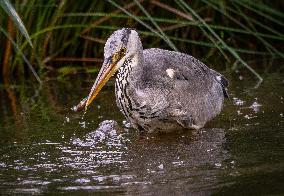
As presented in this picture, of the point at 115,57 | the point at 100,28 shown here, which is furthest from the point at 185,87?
the point at 100,28

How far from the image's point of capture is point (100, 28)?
969 cm

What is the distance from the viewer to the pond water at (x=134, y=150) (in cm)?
521

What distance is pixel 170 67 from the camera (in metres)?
6.86

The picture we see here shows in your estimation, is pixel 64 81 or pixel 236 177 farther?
pixel 64 81

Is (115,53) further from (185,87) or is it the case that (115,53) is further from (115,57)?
(185,87)

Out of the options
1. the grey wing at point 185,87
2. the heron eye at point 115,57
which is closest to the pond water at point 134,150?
the grey wing at point 185,87

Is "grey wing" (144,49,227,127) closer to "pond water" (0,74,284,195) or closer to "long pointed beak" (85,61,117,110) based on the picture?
"pond water" (0,74,284,195)

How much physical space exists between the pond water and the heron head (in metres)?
0.46

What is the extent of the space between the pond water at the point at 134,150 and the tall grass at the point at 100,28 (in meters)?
0.86

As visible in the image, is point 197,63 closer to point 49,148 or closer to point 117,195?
point 49,148

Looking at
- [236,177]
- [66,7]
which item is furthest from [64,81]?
[236,177]

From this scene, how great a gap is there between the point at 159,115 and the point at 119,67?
0.47m

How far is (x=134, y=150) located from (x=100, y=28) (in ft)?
11.7

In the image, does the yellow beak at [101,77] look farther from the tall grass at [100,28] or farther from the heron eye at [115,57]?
the tall grass at [100,28]
